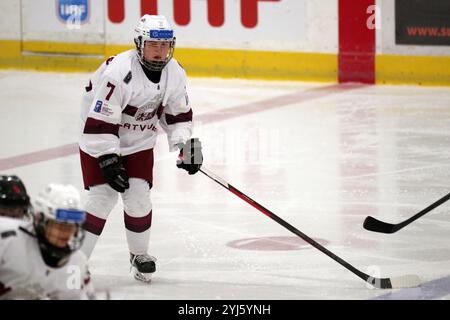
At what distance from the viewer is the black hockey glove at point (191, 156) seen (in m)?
4.99

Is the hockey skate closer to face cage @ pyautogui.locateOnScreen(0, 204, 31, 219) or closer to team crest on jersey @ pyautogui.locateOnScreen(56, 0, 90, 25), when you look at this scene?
face cage @ pyautogui.locateOnScreen(0, 204, 31, 219)

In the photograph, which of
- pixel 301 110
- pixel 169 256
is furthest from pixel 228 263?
pixel 301 110

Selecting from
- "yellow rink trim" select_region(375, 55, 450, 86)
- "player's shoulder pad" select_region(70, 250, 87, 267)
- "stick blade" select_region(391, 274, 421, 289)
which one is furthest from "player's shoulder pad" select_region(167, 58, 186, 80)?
"yellow rink trim" select_region(375, 55, 450, 86)

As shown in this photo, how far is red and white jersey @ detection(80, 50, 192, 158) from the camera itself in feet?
15.8

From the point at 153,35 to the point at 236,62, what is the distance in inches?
206

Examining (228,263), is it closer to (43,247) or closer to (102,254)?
(102,254)

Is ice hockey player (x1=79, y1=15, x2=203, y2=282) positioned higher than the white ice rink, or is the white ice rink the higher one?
ice hockey player (x1=79, y1=15, x2=203, y2=282)

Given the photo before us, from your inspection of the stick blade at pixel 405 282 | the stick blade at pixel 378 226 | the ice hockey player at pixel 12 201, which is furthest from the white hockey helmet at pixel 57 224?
the stick blade at pixel 378 226

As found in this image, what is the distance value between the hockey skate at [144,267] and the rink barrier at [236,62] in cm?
514

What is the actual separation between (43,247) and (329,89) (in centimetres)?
642

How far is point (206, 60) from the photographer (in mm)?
10055

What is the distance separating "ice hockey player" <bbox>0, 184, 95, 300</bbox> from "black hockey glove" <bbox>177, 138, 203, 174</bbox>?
1.35 meters

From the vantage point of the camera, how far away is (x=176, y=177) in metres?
7.04

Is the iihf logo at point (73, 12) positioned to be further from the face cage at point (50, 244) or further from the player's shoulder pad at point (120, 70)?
the face cage at point (50, 244)
